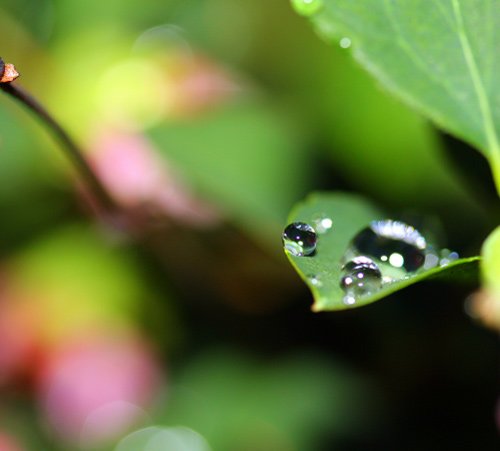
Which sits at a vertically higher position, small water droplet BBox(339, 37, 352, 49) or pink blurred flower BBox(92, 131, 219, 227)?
small water droplet BBox(339, 37, 352, 49)

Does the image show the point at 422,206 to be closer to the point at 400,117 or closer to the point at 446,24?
the point at 400,117

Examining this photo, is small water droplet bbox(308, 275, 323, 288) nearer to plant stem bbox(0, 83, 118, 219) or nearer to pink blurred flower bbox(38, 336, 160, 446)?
plant stem bbox(0, 83, 118, 219)

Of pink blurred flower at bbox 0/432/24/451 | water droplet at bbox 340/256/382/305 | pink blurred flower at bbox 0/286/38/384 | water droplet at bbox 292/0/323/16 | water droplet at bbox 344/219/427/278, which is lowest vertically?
pink blurred flower at bbox 0/432/24/451

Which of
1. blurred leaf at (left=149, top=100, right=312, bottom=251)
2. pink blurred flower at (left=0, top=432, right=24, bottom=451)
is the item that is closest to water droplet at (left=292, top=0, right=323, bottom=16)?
blurred leaf at (left=149, top=100, right=312, bottom=251)

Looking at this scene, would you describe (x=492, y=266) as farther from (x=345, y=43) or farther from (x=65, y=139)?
(x=65, y=139)

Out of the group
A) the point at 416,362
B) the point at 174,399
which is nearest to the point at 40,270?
the point at 174,399

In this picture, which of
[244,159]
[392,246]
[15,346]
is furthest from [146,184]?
[392,246]

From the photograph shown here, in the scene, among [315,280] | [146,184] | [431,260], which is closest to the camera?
[315,280]
